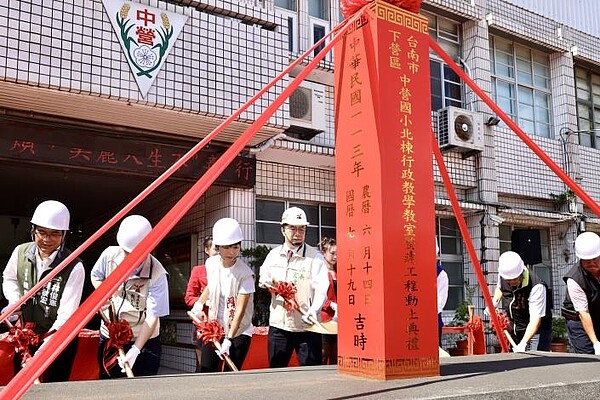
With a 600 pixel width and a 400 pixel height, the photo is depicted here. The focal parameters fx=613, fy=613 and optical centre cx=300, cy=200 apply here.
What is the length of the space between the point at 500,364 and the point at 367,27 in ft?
6.65

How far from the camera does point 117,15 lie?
6062mm

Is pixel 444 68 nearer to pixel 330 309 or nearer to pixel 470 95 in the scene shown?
pixel 470 95

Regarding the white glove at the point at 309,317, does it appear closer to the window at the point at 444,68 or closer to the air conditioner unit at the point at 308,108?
the air conditioner unit at the point at 308,108

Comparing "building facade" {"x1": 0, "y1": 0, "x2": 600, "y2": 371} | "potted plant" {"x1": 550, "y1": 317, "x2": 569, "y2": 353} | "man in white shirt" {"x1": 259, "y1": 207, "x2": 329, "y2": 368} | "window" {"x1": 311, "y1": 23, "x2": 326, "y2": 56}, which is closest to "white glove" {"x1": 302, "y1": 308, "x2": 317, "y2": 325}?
"man in white shirt" {"x1": 259, "y1": 207, "x2": 329, "y2": 368}

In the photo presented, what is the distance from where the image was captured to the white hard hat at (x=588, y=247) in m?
4.64

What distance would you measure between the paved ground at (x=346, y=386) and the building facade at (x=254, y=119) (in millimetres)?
3660

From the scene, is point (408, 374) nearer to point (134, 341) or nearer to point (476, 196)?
point (134, 341)

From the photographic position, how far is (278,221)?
800 cm

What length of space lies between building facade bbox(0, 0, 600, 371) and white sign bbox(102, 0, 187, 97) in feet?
0.21

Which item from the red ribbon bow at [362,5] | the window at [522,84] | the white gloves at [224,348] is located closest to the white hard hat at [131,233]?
the white gloves at [224,348]

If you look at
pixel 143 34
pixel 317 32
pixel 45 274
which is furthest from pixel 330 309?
pixel 317 32

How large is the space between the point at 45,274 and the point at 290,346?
1.97m

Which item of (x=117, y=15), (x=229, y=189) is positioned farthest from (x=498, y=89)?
(x=117, y=15)

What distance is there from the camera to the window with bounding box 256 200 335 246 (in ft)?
25.7
